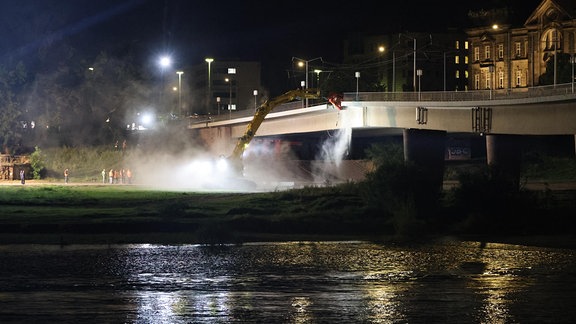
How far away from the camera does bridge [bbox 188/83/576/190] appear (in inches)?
2416

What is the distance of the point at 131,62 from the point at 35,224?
4301 inches

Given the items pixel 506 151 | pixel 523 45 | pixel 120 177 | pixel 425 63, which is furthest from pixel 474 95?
pixel 425 63

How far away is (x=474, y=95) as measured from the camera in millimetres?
68750

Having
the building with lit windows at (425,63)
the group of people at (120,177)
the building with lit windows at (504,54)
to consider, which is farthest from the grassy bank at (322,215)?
the building with lit windows at (425,63)

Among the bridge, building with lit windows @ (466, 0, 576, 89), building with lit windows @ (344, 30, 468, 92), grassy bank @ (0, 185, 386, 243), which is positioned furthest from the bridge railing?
building with lit windows @ (344, 30, 468, 92)

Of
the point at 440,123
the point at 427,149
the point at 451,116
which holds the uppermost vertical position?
the point at 451,116

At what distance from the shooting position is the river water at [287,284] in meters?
24.9

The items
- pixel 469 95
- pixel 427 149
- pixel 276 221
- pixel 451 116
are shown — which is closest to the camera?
pixel 276 221

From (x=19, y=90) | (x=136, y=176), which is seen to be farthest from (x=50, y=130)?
(x=136, y=176)

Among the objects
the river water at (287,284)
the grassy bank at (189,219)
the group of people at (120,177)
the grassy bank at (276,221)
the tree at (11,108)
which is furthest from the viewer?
the tree at (11,108)

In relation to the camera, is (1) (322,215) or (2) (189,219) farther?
(1) (322,215)

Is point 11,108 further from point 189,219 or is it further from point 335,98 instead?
point 189,219

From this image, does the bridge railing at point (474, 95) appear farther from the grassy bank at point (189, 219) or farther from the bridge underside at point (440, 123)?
the grassy bank at point (189, 219)

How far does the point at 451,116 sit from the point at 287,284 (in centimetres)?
4461
